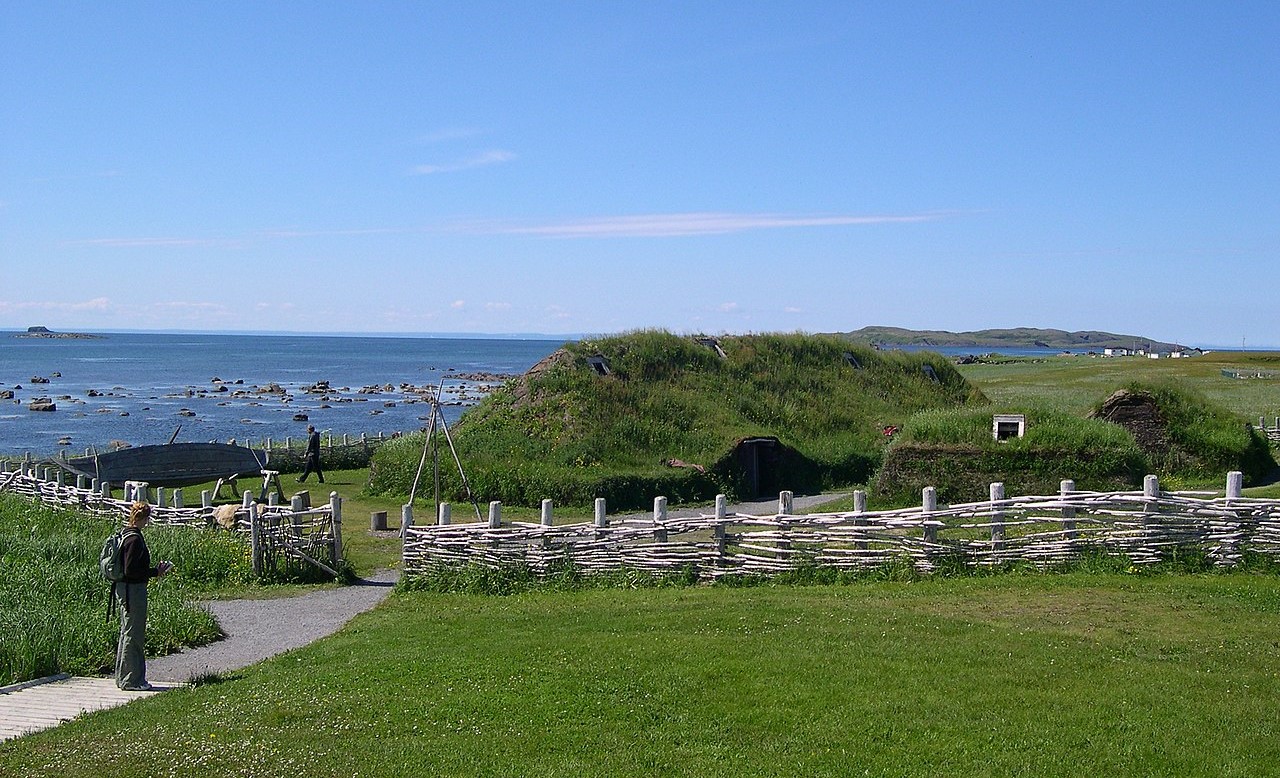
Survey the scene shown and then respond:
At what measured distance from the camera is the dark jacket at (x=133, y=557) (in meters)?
12.3

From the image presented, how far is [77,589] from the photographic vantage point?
17.5 meters

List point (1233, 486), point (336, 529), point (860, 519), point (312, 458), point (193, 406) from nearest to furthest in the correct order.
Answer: point (1233, 486) → point (860, 519) → point (336, 529) → point (312, 458) → point (193, 406)

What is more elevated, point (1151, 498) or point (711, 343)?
point (711, 343)

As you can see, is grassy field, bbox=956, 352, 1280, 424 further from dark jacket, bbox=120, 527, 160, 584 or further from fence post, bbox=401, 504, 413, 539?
dark jacket, bbox=120, 527, 160, 584

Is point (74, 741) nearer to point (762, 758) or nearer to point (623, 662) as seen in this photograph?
point (623, 662)

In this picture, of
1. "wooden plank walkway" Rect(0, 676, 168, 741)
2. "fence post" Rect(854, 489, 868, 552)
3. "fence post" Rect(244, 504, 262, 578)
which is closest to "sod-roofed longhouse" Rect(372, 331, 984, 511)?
"fence post" Rect(244, 504, 262, 578)

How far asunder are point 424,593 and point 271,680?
6.30m

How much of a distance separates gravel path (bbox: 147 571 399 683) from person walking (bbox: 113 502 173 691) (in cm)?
63

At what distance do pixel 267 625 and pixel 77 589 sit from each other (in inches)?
129

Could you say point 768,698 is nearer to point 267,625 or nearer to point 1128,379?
point 267,625

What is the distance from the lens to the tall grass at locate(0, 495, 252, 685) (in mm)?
13727

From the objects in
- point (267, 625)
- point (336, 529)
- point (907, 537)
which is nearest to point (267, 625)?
point (267, 625)

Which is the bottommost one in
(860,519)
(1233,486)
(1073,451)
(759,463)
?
(759,463)

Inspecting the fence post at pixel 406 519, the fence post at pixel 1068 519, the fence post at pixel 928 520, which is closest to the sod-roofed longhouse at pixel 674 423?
the fence post at pixel 406 519
